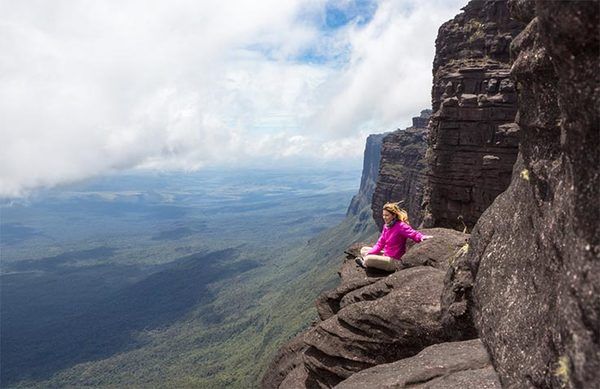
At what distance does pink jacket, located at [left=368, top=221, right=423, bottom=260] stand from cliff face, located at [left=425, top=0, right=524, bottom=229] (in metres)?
33.7

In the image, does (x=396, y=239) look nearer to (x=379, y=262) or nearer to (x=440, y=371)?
(x=379, y=262)

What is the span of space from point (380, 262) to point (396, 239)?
176 cm

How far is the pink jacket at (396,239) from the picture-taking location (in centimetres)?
2674

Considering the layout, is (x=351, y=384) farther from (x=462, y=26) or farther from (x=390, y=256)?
(x=462, y=26)

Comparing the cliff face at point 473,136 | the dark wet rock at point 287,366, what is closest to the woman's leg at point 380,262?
the dark wet rock at point 287,366

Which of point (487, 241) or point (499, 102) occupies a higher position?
point (499, 102)

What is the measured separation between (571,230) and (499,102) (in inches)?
2092

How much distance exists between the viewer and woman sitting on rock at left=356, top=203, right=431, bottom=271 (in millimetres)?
26047

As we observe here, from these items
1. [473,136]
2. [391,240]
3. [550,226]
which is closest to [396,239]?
[391,240]

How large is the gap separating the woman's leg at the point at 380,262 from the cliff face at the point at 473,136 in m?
35.0

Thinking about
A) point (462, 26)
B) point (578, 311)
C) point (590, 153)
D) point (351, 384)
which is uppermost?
point (462, 26)

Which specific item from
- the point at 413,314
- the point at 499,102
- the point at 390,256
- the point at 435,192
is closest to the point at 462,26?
the point at 499,102

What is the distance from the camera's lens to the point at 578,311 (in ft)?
26.2

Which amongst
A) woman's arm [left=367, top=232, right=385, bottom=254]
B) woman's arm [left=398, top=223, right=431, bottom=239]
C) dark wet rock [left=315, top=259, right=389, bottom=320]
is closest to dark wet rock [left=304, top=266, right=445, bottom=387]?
dark wet rock [left=315, top=259, right=389, bottom=320]
